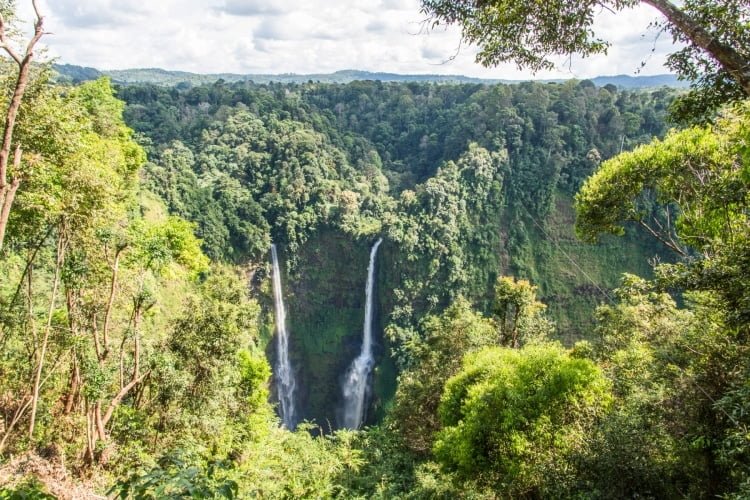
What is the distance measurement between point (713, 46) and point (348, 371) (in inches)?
1517

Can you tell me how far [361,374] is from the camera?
39312 mm

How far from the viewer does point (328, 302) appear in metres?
42.9

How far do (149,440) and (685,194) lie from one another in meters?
12.3

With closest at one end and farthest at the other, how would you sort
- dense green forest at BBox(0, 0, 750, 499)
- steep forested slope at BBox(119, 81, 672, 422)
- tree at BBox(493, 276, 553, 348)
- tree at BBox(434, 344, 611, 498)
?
dense green forest at BBox(0, 0, 750, 499), tree at BBox(434, 344, 611, 498), tree at BBox(493, 276, 553, 348), steep forested slope at BBox(119, 81, 672, 422)

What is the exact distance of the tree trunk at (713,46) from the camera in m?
4.44

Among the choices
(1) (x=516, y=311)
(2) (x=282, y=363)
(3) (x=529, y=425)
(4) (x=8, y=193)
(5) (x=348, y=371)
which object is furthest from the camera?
(5) (x=348, y=371)

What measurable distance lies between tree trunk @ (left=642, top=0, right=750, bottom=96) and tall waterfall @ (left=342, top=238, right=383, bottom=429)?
35756mm

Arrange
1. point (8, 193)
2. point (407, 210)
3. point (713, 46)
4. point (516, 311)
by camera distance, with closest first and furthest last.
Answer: point (713, 46) → point (8, 193) → point (516, 311) → point (407, 210)

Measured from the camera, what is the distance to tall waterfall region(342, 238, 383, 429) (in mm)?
38094

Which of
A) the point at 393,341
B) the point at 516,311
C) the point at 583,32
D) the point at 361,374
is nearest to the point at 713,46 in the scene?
the point at 583,32

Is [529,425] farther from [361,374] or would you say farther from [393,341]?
[361,374]

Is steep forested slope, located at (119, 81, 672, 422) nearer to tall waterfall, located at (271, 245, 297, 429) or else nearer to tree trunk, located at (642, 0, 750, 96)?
tall waterfall, located at (271, 245, 297, 429)

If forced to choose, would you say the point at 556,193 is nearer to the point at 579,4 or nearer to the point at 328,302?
the point at 328,302

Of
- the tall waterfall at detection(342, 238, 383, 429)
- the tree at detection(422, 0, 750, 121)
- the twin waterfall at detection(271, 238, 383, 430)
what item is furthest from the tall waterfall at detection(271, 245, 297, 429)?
the tree at detection(422, 0, 750, 121)
